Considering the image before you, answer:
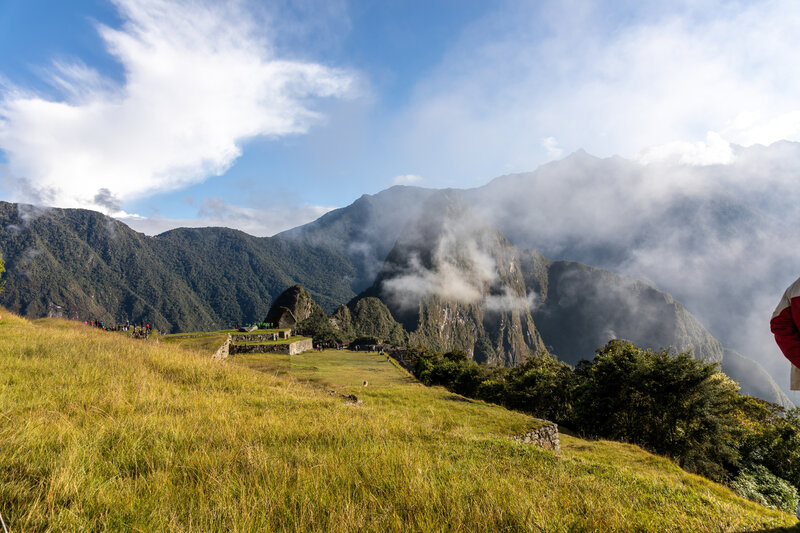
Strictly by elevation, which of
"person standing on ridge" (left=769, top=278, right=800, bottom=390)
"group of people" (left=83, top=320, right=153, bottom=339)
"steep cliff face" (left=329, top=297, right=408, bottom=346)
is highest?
"person standing on ridge" (left=769, top=278, right=800, bottom=390)

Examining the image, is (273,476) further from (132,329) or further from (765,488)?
(132,329)

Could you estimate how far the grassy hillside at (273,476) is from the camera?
2598 mm

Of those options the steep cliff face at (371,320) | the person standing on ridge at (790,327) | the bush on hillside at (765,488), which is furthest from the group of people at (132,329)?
the steep cliff face at (371,320)

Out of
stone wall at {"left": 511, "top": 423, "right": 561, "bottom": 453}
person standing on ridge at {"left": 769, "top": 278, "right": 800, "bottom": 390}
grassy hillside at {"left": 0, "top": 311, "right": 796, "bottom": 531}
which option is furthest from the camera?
stone wall at {"left": 511, "top": 423, "right": 561, "bottom": 453}

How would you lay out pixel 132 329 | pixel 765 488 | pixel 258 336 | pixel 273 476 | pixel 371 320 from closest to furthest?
1. pixel 273 476
2. pixel 765 488
3. pixel 132 329
4. pixel 258 336
5. pixel 371 320

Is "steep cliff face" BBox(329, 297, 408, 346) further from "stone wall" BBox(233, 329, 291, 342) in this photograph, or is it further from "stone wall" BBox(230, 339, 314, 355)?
"stone wall" BBox(230, 339, 314, 355)

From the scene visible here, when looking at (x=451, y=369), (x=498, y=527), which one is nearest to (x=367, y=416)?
(x=498, y=527)

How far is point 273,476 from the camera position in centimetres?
329

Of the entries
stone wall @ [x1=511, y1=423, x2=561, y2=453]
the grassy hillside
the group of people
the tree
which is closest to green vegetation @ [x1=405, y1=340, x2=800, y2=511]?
the tree

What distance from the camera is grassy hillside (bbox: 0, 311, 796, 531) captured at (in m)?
2.60

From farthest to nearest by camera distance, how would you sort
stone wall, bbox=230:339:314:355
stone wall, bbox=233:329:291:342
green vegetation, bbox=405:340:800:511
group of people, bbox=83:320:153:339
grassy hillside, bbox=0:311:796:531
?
stone wall, bbox=233:329:291:342
stone wall, bbox=230:339:314:355
group of people, bbox=83:320:153:339
green vegetation, bbox=405:340:800:511
grassy hillside, bbox=0:311:796:531

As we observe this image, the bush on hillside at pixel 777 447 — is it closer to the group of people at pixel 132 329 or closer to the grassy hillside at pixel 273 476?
the grassy hillside at pixel 273 476

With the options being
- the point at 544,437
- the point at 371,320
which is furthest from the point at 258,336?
the point at 371,320

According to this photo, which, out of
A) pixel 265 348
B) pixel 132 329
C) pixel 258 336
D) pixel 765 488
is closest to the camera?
pixel 765 488
